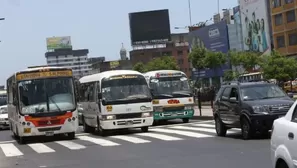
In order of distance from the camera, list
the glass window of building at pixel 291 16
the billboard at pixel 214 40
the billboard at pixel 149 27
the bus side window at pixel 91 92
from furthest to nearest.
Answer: the billboard at pixel 149 27 → the billboard at pixel 214 40 → the glass window of building at pixel 291 16 → the bus side window at pixel 91 92

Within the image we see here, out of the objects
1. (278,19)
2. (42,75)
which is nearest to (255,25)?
(278,19)

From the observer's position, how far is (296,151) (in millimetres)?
6957

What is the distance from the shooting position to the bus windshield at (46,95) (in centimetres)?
2198

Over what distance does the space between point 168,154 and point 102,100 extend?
29.2 feet

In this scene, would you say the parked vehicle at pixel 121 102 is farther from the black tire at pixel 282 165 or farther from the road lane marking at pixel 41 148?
the black tire at pixel 282 165

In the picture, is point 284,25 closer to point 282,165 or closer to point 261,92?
point 261,92

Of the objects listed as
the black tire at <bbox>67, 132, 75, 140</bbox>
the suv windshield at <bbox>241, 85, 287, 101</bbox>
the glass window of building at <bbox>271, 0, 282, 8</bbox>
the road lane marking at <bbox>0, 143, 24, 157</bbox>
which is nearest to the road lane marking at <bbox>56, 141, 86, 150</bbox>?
the black tire at <bbox>67, 132, 75, 140</bbox>

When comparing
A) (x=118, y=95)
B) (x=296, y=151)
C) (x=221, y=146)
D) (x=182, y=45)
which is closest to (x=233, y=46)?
(x=182, y=45)

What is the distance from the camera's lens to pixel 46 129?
22.0 metres

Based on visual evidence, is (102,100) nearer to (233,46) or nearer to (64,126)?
(64,126)

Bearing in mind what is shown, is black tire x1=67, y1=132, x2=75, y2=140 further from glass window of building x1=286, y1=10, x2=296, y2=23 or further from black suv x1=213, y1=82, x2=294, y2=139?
glass window of building x1=286, y1=10, x2=296, y2=23

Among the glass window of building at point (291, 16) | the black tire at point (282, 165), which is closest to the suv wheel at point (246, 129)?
the black tire at point (282, 165)

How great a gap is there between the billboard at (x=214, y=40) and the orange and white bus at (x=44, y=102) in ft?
243

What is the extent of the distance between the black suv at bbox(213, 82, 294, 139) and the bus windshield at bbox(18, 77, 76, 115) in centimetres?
601
